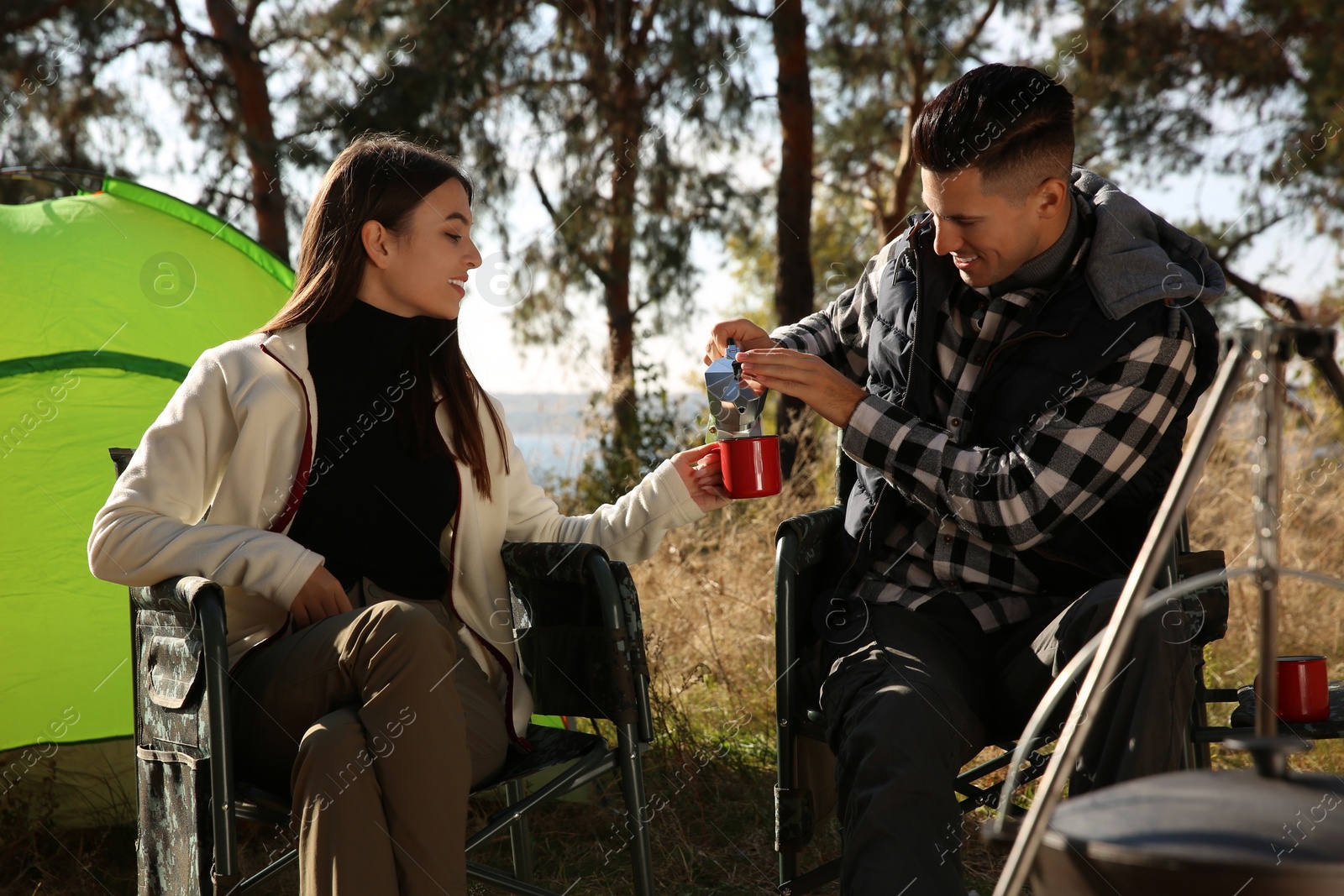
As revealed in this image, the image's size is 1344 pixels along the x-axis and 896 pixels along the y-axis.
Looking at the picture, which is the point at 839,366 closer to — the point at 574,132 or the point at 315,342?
the point at 315,342

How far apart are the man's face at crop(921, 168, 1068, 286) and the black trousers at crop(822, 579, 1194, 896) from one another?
0.62 metres

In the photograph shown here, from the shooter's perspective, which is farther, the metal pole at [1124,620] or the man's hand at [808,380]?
the man's hand at [808,380]

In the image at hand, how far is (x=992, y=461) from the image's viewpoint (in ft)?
6.55

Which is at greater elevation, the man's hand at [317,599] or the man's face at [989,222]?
the man's face at [989,222]

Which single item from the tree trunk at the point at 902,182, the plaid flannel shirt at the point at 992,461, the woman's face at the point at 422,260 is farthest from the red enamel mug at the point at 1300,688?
the tree trunk at the point at 902,182

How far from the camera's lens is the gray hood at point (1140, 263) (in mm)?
1973

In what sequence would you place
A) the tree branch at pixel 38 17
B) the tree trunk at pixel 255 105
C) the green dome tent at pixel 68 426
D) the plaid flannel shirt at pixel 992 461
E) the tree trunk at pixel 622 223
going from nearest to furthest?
the plaid flannel shirt at pixel 992 461
the green dome tent at pixel 68 426
the tree branch at pixel 38 17
the tree trunk at pixel 255 105
the tree trunk at pixel 622 223

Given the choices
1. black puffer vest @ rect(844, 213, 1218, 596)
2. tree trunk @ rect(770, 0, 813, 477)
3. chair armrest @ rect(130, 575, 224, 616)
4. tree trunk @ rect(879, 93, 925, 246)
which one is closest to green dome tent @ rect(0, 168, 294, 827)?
chair armrest @ rect(130, 575, 224, 616)

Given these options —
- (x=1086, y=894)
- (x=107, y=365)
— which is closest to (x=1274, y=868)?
(x=1086, y=894)

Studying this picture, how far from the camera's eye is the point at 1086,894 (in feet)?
3.28

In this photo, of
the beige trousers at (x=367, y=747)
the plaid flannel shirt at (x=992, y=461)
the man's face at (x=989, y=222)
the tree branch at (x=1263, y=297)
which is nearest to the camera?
the beige trousers at (x=367, y=747)

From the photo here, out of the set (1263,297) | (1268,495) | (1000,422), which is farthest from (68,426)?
(1263,297)

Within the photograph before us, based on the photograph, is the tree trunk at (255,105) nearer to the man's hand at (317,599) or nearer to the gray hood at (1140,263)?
the man's hand at (317,599)

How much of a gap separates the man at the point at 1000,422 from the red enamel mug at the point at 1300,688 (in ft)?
0.93
